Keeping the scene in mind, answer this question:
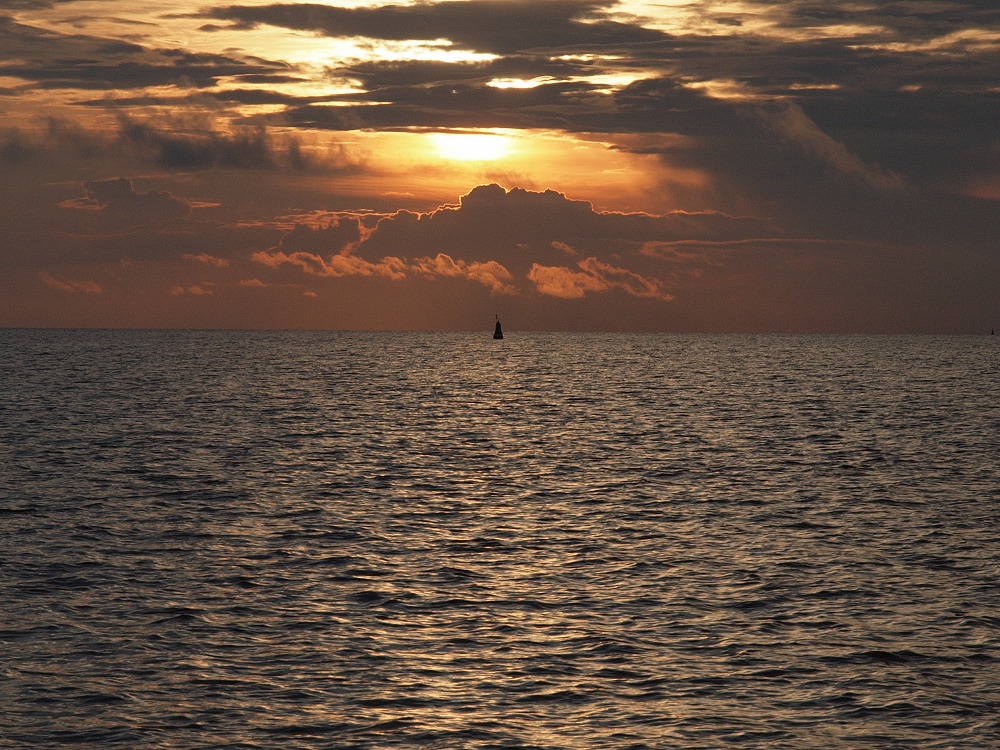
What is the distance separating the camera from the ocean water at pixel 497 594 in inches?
657

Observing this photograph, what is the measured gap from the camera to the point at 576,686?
18.0 metres

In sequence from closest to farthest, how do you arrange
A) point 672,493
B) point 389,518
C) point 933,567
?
point 933,567 → point 389,518 → point 672,493

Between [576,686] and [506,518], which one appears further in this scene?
[506,518]

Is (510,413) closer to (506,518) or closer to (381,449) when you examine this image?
(381,449)

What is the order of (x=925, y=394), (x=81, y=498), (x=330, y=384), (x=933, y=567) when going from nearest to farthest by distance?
1. (x=933, y=567)
2. (x=81, y=498)
3. (x=925, y=394)
4. (x=330, y=384)

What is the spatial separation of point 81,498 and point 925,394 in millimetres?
87745

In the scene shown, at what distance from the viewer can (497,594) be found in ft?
79.4

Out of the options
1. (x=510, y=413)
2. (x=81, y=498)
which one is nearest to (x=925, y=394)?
(x=510, y=413)

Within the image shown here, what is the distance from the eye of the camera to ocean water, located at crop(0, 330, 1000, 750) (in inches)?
657

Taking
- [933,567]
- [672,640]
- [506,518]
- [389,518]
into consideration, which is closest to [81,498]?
[389,518]

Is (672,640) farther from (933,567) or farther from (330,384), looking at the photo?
(330,384)

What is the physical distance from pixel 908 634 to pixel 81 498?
95.7 feet

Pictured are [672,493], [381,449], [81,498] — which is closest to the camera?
[81,498]

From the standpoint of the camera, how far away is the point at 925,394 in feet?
336
